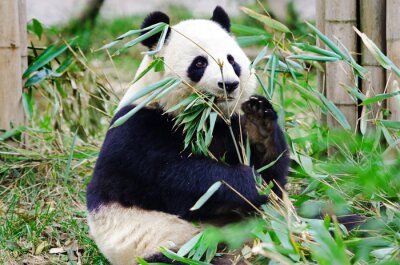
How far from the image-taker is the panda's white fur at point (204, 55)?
3.67m

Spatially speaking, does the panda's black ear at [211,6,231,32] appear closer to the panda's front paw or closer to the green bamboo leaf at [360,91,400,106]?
the panda's front paw

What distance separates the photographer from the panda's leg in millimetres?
3590

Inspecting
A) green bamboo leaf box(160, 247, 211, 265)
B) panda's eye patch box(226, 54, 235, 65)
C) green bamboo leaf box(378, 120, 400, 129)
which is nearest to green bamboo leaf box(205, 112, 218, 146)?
panda's eye patch box(226, 54, 235, 65)

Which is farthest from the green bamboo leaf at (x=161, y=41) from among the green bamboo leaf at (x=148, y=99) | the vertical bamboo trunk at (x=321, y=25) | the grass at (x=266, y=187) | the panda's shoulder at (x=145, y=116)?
the vertical bamboo trunk at (x=321, y=25)

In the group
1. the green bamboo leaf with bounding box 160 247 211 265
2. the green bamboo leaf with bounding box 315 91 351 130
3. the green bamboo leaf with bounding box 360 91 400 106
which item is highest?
the green bamboo leaf with bounding box 360 91 400 106

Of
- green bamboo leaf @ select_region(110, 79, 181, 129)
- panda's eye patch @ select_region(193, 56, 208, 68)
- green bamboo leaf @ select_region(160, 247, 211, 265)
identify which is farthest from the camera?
panda's eye patch @ select_region(193, 56, 208, 68)

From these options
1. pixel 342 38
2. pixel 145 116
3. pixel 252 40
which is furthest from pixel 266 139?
pixel 342 38

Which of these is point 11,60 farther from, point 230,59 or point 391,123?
point 391,123

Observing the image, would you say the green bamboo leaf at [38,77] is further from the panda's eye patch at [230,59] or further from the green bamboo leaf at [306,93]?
the green bamboo leaf at [306,93]

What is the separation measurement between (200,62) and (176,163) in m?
0.53

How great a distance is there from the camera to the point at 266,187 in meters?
3.47

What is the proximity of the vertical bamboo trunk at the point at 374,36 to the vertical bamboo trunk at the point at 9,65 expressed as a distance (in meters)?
2.19

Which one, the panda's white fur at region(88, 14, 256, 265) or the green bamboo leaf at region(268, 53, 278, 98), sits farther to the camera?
the green bamboo leaf at region(268, 53, 278, 98)

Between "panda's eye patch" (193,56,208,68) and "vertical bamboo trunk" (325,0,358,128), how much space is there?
0.85 m
